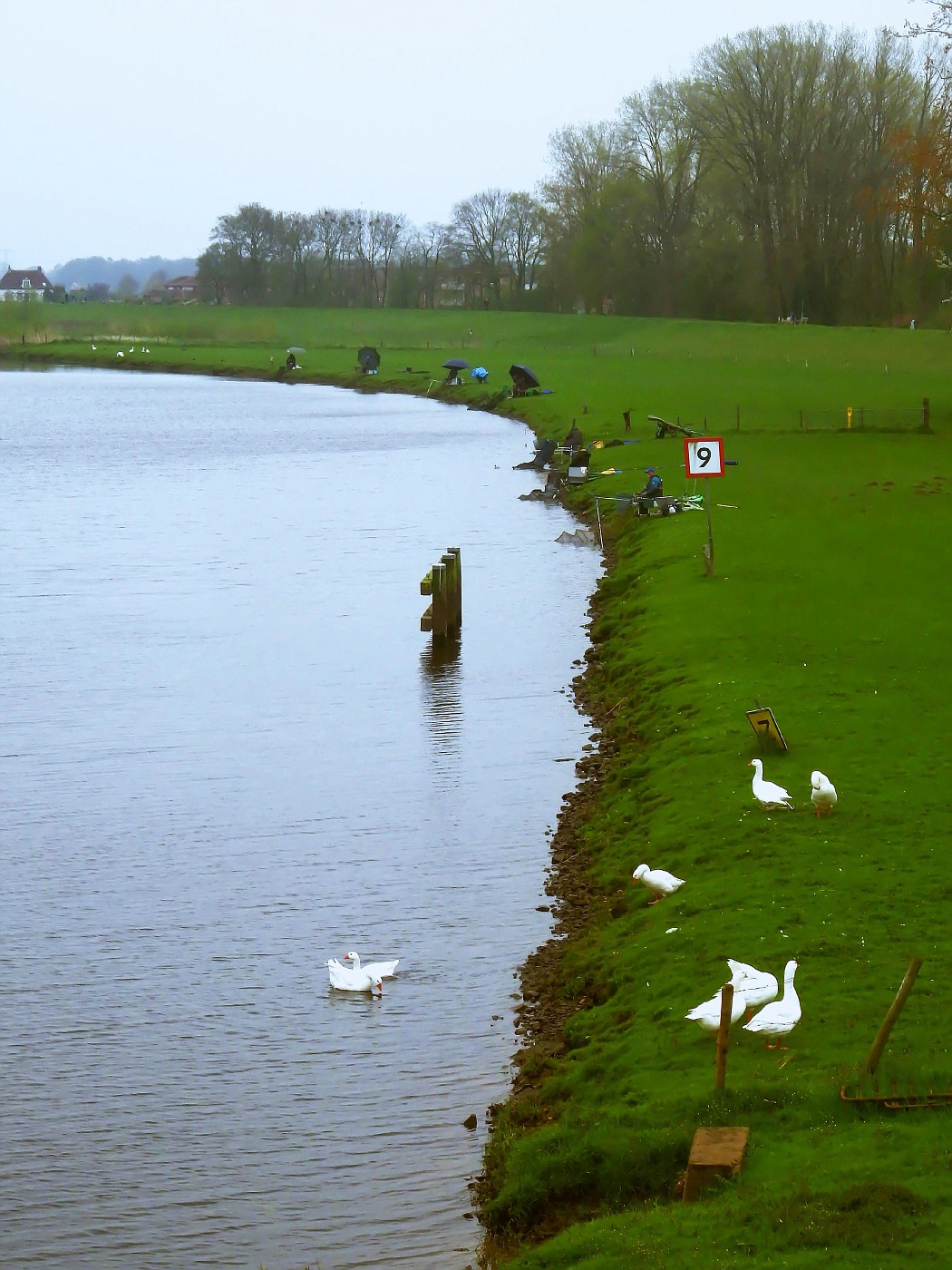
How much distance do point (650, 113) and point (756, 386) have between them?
225ft

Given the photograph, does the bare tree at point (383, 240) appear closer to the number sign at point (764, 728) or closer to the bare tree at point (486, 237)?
the bare tree at point (486, 237)

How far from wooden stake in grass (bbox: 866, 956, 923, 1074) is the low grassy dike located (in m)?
0.21

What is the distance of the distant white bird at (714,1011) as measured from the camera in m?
11.7

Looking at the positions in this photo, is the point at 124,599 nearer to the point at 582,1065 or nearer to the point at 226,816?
the point at 226,816

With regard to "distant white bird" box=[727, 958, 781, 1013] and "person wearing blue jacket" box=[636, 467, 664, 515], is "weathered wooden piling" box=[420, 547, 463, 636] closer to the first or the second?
"person wearing blue jacket" box=[636, 467, 664, 515]

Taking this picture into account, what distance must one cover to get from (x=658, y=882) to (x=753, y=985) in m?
3.26

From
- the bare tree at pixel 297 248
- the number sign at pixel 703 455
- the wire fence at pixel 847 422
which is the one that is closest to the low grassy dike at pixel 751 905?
the number sign at pixel 703 455

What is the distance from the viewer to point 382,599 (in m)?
33.8

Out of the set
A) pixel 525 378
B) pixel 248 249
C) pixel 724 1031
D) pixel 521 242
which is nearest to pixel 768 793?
pixel 724 1031

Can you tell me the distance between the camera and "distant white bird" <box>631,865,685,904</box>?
1512cm

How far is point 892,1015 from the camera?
9.45 metres

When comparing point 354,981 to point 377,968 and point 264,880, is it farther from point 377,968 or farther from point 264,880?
point 264,880

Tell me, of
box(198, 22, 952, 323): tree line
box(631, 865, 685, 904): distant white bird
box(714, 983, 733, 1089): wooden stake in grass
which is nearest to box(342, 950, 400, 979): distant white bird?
box(631, 865, 685, 904): distant white bird

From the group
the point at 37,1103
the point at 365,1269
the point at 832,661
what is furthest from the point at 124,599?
the point at 365,1269
